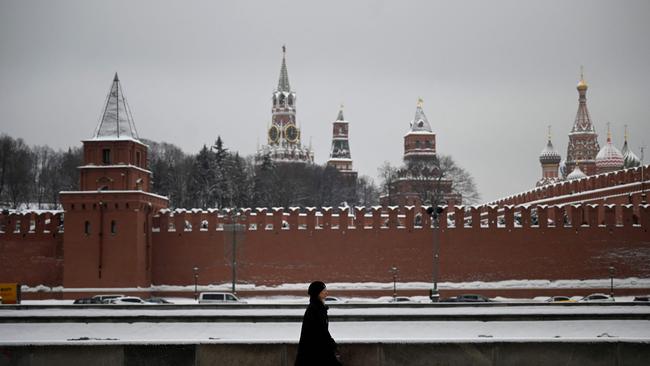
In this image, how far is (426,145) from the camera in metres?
76.5

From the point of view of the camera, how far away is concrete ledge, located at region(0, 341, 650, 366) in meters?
12.7

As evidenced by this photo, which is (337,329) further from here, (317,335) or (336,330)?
(317,335)

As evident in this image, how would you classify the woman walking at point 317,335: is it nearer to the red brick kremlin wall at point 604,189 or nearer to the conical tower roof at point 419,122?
the red brick kremlin wall at point 604,189

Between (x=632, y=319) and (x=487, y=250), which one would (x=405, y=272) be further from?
(x=632, y=319)

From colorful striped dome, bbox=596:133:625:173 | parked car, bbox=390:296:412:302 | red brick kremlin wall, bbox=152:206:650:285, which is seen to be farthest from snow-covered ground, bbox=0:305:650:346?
colorful striped dome, bbox=596:133:625:173

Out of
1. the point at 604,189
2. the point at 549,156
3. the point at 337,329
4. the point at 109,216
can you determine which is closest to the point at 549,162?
the point at 549,156

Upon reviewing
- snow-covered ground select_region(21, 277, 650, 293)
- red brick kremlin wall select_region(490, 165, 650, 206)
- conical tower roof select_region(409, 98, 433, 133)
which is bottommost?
snow-covered ground select_region(21, 277, 650, 293)

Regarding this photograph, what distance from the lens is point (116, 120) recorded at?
40250mm

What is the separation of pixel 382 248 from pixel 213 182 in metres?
32.4

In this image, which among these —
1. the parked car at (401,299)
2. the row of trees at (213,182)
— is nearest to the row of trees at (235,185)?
the row of trees at (213,182)

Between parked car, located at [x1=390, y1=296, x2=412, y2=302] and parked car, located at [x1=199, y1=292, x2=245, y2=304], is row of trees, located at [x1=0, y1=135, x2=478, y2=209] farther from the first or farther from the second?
parked car, located at [x1=199, y1=292, x2=245, y2=304]

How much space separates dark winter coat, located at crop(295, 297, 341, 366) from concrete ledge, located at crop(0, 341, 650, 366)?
73.7 inches

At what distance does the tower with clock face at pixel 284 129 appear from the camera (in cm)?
11762

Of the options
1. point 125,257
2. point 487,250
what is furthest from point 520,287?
point 125,257
